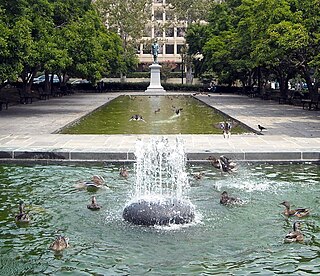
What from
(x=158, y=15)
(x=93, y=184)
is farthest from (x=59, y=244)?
(x=158, y=15)

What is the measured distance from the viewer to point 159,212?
967cm

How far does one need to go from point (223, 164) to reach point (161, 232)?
5109mm

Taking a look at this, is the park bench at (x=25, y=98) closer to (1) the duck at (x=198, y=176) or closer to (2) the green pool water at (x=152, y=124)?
(2) the green pool water at (x=152, y=124)

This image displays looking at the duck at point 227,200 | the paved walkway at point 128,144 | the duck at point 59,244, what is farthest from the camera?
the paved walkway at point 128,144

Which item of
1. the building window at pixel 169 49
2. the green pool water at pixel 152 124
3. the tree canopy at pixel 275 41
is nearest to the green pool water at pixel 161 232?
the green pool water at pixel 152 124

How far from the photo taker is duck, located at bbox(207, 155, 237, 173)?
14016 mm

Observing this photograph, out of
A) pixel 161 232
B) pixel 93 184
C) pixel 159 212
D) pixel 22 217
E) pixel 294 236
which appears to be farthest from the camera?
pixel 93 184

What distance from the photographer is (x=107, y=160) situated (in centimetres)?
1539

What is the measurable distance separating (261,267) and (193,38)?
192ft

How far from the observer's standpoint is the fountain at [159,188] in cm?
966

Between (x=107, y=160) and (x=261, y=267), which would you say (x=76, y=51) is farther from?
(x=261, y=267)

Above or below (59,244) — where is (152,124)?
above

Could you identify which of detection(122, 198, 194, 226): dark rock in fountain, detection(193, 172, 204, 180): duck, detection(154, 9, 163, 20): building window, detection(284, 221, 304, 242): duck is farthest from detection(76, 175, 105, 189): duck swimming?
detection(154, 9, 163, 20): building window

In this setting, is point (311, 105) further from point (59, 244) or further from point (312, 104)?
point (59, 244)
